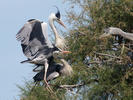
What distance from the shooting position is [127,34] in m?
7.35

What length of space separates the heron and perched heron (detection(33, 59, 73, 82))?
0.14m

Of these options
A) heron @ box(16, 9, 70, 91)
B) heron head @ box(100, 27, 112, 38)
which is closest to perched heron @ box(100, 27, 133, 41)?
heron head @ box(100, 27, 112, 38)

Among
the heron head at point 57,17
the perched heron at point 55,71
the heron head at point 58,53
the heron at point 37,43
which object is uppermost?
the heron head at point 57,17

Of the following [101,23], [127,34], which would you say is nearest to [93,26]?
[101,23]

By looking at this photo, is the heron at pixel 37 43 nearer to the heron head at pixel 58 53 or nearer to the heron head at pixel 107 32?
the heron head at pixel 58 53

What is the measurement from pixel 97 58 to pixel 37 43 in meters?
0.88

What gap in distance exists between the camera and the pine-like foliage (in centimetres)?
704

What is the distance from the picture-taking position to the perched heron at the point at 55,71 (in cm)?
752

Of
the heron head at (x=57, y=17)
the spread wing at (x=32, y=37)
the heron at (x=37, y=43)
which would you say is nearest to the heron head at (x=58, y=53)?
the heron at (x=37, y=43)

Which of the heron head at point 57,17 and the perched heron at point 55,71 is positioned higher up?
the heron head at point 57,17

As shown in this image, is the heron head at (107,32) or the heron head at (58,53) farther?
the heron head at (58,53)

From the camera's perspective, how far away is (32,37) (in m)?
7.42

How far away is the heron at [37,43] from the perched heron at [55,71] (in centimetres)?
14

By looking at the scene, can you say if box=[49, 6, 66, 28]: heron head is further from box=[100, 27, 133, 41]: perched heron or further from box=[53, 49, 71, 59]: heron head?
box=[100, 27, 133, 41]: perched heron
